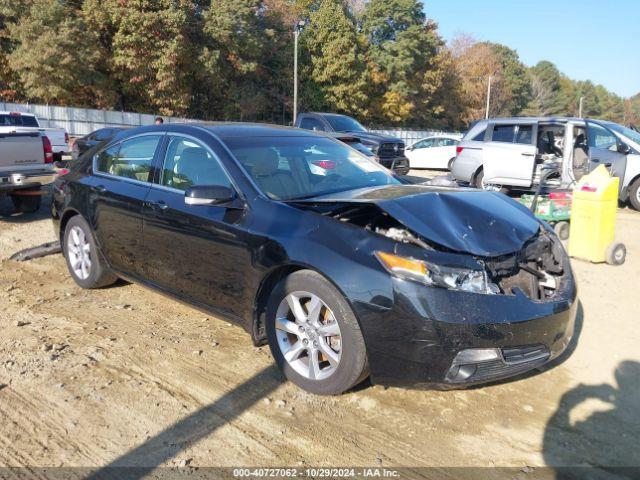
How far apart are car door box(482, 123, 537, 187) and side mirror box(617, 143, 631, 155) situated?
5.77ft

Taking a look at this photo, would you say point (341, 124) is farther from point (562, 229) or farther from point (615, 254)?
point (615, 254)

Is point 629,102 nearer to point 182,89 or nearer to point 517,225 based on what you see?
point 182,89

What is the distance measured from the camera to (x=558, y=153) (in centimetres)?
1148

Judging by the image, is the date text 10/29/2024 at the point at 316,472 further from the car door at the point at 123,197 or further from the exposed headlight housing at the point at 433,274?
the car door at the point at 123,197

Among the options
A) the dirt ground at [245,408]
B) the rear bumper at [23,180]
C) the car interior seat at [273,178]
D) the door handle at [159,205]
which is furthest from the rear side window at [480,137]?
the door handle at [159,205]

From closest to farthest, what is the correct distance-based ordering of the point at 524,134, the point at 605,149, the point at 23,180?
1. the point at 23,180
2. the point at 605,149
3. the point at 524,134

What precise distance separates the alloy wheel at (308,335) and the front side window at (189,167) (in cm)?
106

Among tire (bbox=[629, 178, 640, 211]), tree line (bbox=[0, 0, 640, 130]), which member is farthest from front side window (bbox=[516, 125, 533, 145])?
tree line (bbox=[0, 0, 640, 130])

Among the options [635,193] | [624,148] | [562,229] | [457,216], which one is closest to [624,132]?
[624,148]

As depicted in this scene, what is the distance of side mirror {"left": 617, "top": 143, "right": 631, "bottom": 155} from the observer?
36.3ft

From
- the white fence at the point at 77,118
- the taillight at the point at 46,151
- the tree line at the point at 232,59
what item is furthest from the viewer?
the tree line at the point at 232,59

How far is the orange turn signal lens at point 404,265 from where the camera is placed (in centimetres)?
300

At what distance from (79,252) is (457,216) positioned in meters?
3.78

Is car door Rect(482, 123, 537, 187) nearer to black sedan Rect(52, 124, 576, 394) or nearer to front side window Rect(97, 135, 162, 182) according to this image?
black sedan Rect(52, 124, 576, 394)
